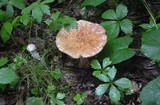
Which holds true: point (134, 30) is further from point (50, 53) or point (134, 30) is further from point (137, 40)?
point (50, 53)

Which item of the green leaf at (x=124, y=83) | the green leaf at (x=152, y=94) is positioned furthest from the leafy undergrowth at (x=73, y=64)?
the green leaf at (x=152, y=94)

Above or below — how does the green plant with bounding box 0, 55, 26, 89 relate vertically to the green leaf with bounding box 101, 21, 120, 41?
above

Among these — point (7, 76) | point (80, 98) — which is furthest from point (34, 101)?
point (80, 98)

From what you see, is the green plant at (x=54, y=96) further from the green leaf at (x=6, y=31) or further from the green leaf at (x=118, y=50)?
the green leaf at (x=6, y=31)

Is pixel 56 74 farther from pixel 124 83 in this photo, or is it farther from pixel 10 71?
pixel 124 83

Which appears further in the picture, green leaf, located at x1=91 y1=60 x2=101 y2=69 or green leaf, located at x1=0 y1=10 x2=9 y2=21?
green leaf, located at x1=0 y1=10 x2=9 y2=21

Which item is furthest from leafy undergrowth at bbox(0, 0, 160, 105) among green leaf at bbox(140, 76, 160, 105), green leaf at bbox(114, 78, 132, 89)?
green leaf at bbox(140, 76, 160, 105)

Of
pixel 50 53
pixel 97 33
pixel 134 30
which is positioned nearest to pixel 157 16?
pixel 134 30

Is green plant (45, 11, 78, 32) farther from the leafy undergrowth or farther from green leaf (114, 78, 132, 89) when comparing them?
green leaf (114, 78, 132, 89)
